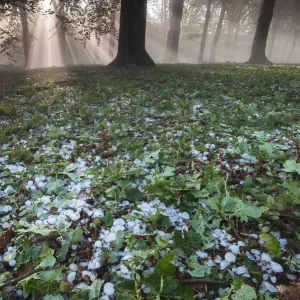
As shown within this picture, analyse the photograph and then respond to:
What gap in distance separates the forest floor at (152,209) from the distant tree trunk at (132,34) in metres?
7.59

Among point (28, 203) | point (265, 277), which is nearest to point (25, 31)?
point (28, 203)

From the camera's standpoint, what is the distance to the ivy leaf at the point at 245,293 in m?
1.44

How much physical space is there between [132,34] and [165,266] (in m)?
11.1

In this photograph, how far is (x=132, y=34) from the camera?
1099cm

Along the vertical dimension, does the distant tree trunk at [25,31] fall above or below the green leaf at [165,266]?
above

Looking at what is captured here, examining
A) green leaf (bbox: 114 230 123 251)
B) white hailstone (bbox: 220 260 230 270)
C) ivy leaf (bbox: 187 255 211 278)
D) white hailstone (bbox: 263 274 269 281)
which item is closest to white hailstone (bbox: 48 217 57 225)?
green leaf (bbox: 114 230 123 251)

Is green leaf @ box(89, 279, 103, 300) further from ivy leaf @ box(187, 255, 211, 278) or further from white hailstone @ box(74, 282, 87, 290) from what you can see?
ivy leaf @ box(187, 255, 211, 278)

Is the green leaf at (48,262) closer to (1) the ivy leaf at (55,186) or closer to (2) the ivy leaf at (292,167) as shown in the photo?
(1) the ivy leaf at (55,186)

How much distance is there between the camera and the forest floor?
62.5 inches

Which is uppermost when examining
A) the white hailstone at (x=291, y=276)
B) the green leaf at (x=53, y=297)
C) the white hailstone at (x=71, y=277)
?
the white hailstone at (x=291, y=276)

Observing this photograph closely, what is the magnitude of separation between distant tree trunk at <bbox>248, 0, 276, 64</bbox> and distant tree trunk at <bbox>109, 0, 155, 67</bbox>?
27.7 feet

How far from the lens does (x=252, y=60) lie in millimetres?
16469

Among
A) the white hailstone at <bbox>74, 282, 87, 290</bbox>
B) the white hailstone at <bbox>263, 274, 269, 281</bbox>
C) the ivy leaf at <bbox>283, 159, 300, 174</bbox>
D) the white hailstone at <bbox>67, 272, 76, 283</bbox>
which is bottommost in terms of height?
the white hailstone at <bbox>74, 282, 87, 290</bbox>

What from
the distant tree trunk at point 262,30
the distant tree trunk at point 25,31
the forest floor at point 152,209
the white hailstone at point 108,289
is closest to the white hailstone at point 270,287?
the forest floor at point 152,209
